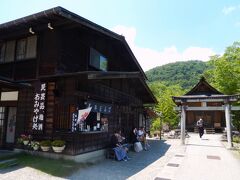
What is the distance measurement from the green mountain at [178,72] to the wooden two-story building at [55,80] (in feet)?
203

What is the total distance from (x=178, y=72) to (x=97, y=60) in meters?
73.5

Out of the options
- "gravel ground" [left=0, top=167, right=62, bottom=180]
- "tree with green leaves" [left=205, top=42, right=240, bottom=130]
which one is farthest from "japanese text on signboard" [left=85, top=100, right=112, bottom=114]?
"tree with green leaves" [left=205, top=42, right=240, bottom=130]

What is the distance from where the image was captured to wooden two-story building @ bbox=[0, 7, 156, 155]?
359 inches

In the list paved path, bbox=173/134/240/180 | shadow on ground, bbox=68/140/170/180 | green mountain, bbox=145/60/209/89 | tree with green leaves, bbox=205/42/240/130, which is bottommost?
paved path, bbox=173/134/240/180

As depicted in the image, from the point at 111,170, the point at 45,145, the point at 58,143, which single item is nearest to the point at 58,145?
the point at 58,143

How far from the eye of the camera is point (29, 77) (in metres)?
10.3

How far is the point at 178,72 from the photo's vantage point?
81875 millimetres

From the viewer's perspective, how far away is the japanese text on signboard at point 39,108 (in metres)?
9.37

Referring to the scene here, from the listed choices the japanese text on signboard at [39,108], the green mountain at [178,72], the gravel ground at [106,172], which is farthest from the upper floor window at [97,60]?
the green mountain at [178,72]

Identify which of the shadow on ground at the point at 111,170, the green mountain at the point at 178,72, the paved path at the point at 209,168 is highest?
the green mountain at the point at 178,72

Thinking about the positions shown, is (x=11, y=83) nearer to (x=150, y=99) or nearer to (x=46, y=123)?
(x=46, y=123)

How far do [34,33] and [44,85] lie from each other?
9.17 ft

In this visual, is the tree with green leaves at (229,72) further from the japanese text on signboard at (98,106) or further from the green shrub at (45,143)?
the green shrub at (45,143)

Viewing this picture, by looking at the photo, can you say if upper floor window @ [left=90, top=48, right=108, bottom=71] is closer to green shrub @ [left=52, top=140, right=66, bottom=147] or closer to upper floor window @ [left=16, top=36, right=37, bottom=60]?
upper floor window @ [left=16, top=36, right=37, bottom=60]
